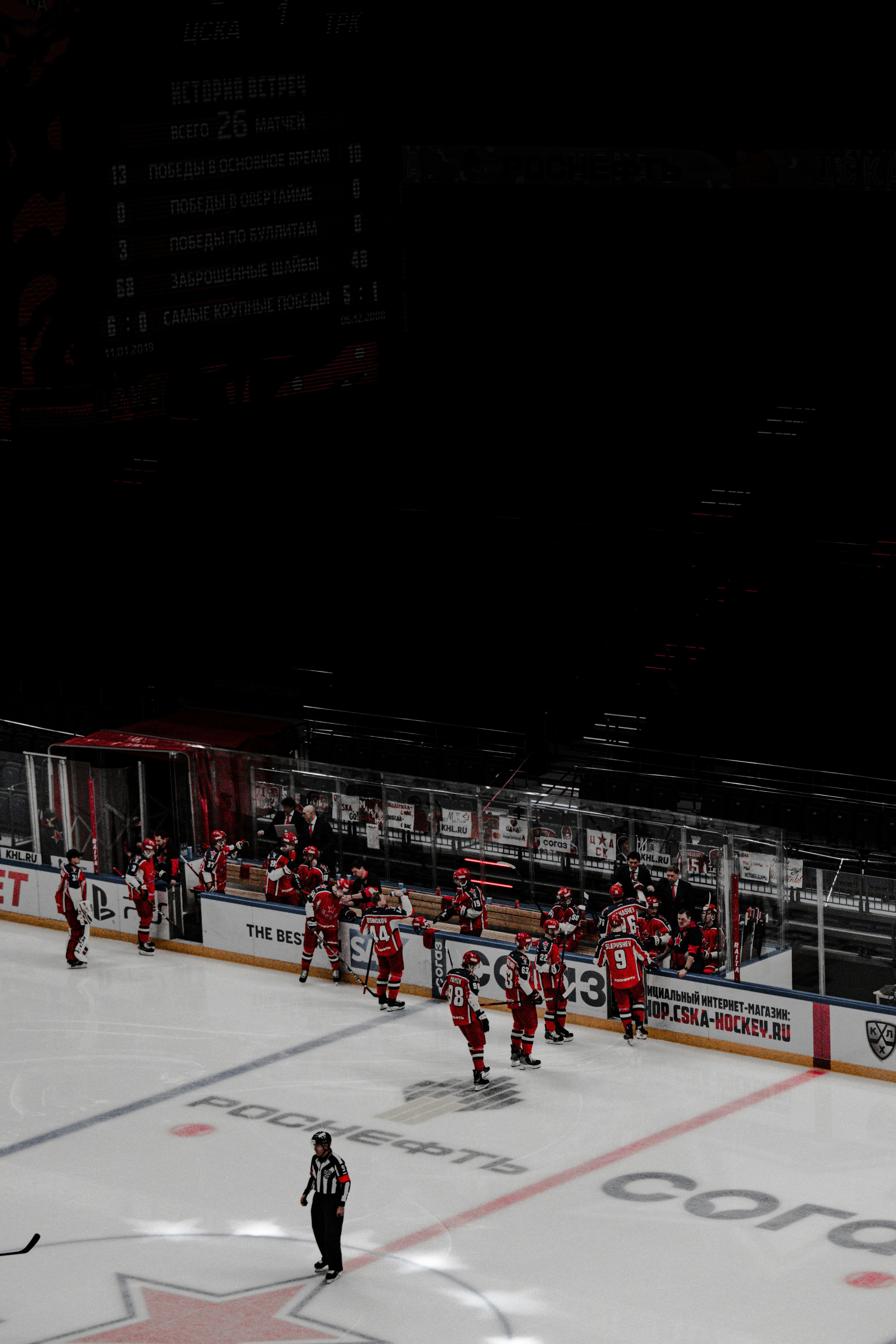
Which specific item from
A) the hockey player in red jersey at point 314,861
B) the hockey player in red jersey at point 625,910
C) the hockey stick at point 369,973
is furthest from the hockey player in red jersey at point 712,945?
the hockey player in red jersey at point 314,861

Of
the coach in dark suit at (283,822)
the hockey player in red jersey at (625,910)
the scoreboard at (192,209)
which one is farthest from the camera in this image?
the coach in dark suit at (283,822)

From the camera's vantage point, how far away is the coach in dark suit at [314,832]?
73.0 feet

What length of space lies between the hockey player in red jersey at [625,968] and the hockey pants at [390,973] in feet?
7.60

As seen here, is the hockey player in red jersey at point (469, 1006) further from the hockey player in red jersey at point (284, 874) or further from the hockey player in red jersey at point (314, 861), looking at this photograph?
the hockey player in red jersey at point (284, 874)

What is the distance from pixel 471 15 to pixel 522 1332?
729 inches

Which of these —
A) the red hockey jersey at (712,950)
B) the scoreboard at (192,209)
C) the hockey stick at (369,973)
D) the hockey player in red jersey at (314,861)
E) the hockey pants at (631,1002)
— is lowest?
the hockey stick at (369,973)

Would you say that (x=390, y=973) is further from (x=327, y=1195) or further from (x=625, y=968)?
(x=327, y=1195)

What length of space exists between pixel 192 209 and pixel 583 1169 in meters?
8.56

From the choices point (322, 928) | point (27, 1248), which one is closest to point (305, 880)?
point (322, 928)

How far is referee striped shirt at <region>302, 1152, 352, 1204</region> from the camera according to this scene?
42.8 feet

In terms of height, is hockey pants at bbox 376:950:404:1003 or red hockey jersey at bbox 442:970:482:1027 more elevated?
red hockey jersey at bbox 442:970:482:1027

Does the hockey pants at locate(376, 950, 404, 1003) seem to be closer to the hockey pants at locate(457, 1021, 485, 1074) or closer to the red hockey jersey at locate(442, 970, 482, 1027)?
the hockey pants at locate(457, 1021, 485, 1074)

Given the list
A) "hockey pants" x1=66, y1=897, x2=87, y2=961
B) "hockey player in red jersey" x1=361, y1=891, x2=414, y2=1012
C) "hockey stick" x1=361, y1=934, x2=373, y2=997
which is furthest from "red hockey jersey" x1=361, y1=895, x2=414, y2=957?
"hockey pants" x1=66, y1=897, x2=87, y2=961

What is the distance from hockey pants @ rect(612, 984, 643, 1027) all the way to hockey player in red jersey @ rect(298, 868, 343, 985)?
3508 mm
